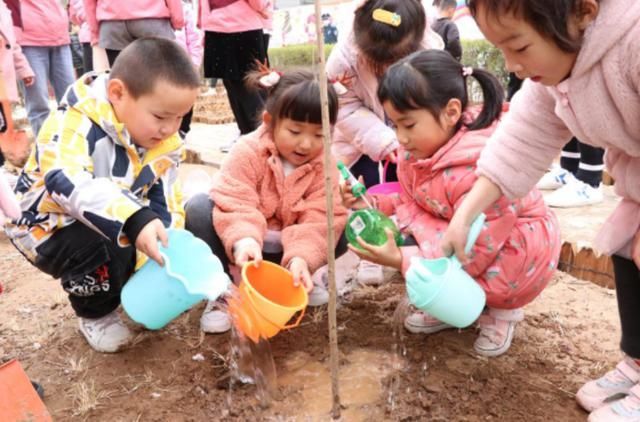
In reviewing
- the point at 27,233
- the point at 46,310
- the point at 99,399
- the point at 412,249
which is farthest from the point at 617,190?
the point at 46,310

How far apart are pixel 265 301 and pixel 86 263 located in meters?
0.74

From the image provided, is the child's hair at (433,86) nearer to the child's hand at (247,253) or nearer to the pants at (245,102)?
the child's hand at (247,253)

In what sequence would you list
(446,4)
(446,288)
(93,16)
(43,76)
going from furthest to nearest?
(446,4)
(43,76)
(93,16)
(446,288)

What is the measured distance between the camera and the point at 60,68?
4.44m

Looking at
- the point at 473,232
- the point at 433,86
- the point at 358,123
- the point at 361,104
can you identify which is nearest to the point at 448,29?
the point at 361,104

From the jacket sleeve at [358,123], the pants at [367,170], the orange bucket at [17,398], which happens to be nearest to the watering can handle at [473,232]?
the jacket sleeve at [358,123]

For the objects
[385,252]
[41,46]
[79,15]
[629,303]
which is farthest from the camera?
[79,15]

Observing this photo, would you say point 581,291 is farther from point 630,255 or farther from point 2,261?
point 2,261

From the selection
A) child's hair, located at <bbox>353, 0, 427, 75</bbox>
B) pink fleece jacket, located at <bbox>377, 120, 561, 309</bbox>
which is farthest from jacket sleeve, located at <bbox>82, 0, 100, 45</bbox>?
pink fleece jacket, located at <bbox>377, 120, 561, 309</bbox>

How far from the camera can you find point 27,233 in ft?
6.13

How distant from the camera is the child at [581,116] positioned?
45.6 inches

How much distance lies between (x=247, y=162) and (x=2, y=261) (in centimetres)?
169

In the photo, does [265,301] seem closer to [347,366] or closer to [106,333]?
[347,366]

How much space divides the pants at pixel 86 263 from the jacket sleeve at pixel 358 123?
1.16 m
